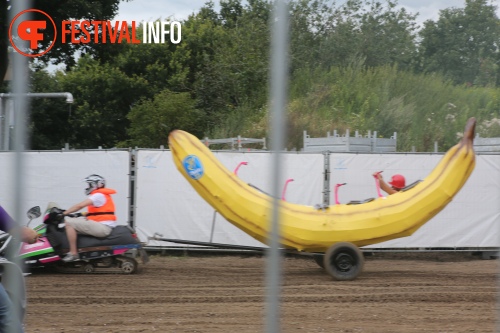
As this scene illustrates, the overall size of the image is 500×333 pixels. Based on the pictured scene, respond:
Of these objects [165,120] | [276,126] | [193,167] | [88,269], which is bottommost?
[88,269]

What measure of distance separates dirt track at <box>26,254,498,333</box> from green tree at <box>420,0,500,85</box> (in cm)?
255

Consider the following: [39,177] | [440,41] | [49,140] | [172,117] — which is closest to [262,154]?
[39,177]

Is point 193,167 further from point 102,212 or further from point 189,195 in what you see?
point 189,195

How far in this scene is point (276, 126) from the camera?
328 centimetres

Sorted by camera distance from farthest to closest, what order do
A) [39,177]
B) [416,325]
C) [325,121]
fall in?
[39,177] < [325,121] < [416,325]

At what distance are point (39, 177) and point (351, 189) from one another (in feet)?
17.5

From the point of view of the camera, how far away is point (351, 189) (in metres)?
14.9

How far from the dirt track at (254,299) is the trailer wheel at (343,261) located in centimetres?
17

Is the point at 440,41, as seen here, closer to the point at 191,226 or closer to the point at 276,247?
the point at 276,247

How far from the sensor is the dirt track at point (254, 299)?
27.3 ft

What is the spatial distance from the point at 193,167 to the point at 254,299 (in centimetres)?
322

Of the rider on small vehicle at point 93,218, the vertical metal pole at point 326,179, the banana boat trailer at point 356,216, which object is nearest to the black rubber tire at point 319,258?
the banana boat trailer at point 356,216

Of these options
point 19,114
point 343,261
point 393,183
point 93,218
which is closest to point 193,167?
point 93,218

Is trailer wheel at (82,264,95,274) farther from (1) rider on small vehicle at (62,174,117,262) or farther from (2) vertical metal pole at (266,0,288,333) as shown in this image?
(2) vertical metal pole at (266,0,288,333)
